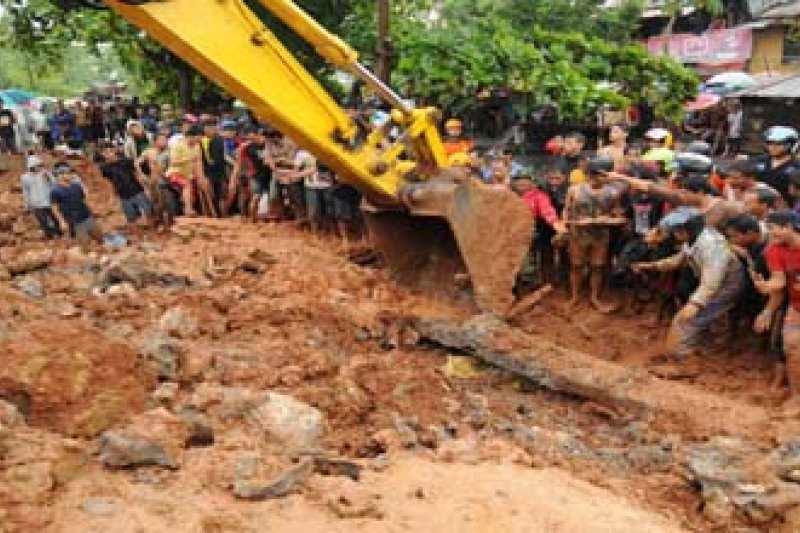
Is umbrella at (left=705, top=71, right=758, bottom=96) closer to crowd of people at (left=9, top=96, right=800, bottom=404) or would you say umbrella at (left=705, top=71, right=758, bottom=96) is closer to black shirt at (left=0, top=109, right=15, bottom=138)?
crowd of people at (left=9, top=96, right=800, bottom=404)

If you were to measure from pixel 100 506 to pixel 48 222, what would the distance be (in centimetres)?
812

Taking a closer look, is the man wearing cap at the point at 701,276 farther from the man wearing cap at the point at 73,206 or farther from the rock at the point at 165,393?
the man wearing cap at the point at 73,206

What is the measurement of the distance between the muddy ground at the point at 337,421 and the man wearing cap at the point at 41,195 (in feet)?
11.2

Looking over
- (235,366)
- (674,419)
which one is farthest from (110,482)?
(674,419)

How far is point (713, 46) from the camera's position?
2397 cm

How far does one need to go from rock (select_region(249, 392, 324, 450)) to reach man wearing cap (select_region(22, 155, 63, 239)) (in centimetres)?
682

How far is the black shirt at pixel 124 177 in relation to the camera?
39.0 ft

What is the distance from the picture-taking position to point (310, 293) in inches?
324

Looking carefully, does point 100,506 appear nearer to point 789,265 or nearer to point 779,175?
point 789,265

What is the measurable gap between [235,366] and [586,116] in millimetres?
6300

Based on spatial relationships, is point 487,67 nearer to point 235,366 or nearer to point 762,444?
point 235,366

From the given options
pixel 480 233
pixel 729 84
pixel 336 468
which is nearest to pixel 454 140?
pixel 480 233

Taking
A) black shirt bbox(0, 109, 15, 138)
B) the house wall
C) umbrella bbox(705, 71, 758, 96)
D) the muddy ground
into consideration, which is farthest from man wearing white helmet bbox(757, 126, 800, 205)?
black shirt bbox(0, 109, 15, 138)

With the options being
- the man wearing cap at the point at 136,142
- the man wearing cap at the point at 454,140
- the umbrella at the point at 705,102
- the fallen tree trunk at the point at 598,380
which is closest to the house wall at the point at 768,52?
the umbrella at the point at 705,102
